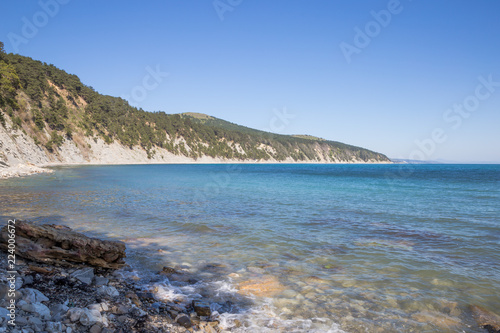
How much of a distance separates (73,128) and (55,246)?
3921 inches

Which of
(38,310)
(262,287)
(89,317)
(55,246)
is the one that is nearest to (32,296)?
(38,310)

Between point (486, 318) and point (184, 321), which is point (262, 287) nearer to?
point (184, 321)

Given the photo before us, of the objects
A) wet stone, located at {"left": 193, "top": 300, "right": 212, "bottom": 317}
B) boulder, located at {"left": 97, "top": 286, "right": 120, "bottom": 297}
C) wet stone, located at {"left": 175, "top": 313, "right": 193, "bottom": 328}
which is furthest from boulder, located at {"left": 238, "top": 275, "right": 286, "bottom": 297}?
boulder, located at {"left": 97, "top": 286, "right": 120, "bottom": 297}

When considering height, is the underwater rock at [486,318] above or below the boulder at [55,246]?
below

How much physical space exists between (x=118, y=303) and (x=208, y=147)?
16225 centimetres

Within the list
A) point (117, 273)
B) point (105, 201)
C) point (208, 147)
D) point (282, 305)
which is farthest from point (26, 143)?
point (208, 147)

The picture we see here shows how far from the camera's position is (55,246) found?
7.45 metres

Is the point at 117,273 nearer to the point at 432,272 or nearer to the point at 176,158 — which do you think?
the point at 432,272

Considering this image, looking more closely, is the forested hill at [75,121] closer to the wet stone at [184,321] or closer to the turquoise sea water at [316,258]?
the turquoise sea water at [316,258]

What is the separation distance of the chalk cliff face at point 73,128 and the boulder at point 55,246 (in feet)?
141

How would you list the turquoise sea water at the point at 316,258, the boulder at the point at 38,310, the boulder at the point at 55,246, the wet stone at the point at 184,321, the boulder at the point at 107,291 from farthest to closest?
the boulder at the point at 55,246, the turquoise sea water at the point at 316,258, the boulder at the point at 107,291, the wet stone at the point at 184,321, the boulder at the point at 38,310

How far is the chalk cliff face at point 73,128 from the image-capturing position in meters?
65.0

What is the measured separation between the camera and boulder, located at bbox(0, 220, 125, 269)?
709 cm

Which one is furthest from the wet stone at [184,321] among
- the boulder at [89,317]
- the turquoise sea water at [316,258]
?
the boulder at [89,317]
